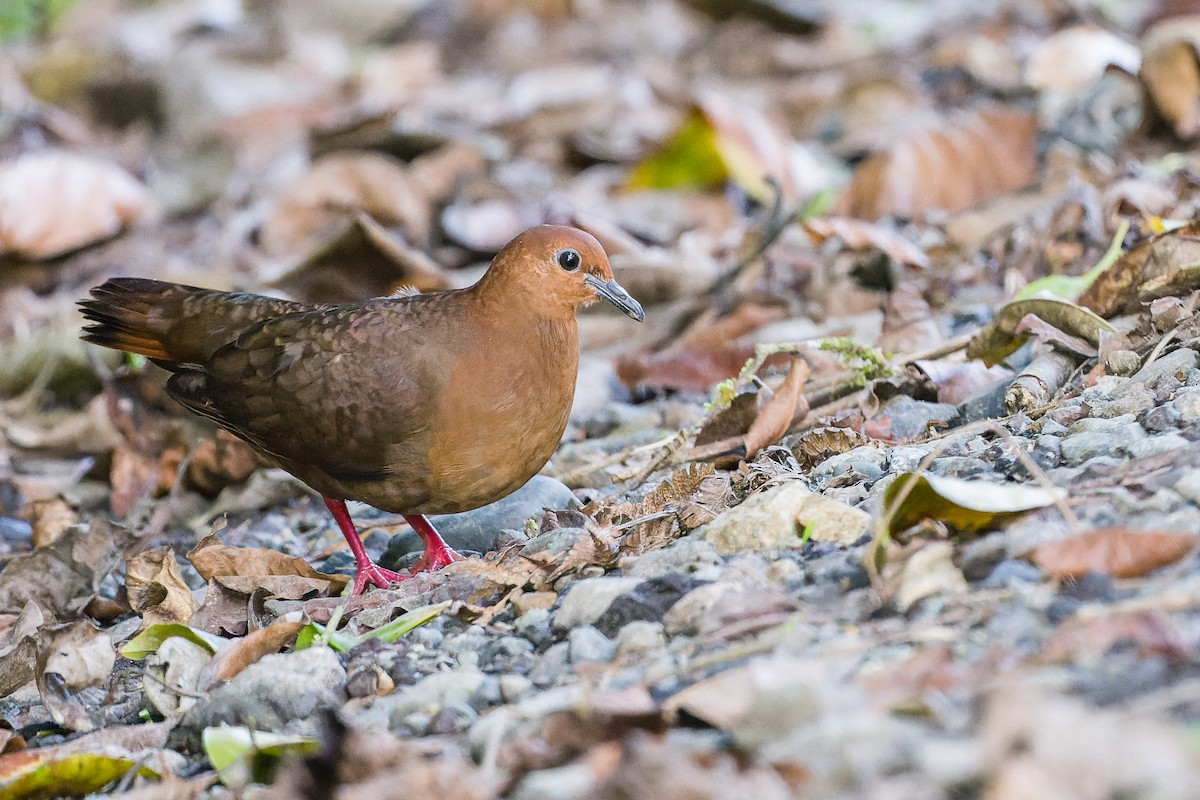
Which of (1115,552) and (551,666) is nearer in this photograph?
(1115,552)

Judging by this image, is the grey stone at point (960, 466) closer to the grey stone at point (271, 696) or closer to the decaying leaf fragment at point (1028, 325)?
the decaying leaf fragment at point (1028, 325)

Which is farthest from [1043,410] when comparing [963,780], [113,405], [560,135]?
[560,135]

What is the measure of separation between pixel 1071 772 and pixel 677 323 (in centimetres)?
430

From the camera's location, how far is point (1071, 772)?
1.99m

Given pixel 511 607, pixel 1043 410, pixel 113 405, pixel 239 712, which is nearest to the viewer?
pixel 239 712

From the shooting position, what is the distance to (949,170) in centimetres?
702

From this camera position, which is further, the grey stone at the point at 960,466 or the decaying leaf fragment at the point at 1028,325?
the decaying leaf fragment at the point at 1028,325

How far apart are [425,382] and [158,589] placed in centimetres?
101

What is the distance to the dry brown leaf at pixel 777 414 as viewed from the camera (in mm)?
4250

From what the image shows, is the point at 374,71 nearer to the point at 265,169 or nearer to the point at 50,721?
the point at 265,169

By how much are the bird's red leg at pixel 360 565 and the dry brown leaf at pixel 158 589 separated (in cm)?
51

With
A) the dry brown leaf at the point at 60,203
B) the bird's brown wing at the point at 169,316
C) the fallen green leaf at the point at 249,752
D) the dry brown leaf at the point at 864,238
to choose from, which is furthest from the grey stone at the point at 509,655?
the dry brown leaf at the point at 60,203

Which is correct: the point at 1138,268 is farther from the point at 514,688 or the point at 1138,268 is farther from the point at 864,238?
the point at 514,688

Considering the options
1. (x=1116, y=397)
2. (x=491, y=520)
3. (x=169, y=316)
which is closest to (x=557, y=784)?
(x=1116, y=397)
